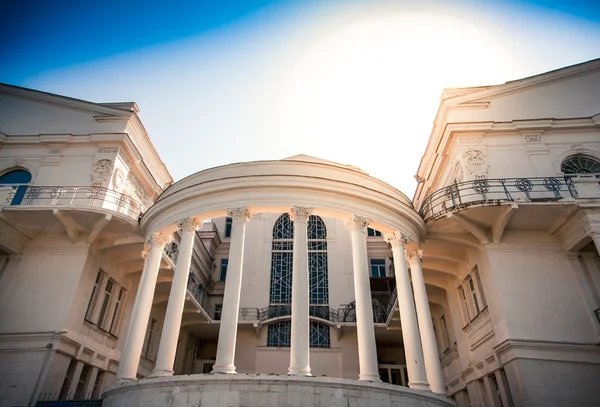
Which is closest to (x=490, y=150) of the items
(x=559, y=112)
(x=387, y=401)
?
(x=559, y=112)

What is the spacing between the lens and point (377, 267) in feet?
91.9

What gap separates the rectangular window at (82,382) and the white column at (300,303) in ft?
33.0

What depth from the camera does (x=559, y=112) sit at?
760 inches

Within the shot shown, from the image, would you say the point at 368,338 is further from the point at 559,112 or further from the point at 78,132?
the point at 78,132

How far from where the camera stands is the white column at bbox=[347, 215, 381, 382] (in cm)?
Answer: 1234

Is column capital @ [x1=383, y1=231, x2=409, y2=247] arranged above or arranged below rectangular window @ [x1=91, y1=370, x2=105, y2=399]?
above

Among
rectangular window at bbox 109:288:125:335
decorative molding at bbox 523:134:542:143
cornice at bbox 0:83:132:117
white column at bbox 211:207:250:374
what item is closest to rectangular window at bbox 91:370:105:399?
rectangular window at bbox 109:288:125:335

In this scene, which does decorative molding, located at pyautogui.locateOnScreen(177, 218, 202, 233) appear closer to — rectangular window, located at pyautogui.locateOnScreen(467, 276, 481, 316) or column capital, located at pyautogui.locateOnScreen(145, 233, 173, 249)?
column capital, located at pyautogui.locateOnScreen(145, 233, 173, 249)

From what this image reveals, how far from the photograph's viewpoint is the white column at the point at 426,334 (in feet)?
45.0

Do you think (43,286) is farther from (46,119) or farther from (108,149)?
(46,119)

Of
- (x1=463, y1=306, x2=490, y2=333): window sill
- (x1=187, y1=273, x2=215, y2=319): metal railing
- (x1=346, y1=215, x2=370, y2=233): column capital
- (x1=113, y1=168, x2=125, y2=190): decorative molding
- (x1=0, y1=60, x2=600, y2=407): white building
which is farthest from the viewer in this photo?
(x1=187, y1=273, x2=215, y2=319): metal railing

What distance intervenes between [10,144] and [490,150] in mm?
23297

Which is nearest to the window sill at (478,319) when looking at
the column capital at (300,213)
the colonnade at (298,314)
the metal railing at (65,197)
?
the colonnade at (298,314)

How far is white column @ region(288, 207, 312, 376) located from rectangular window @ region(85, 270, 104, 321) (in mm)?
9714
